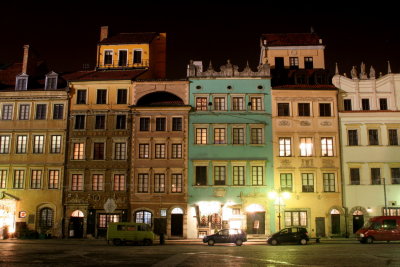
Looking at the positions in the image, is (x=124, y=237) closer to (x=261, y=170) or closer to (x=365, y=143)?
(x=261, y=170)

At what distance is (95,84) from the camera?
158 feet

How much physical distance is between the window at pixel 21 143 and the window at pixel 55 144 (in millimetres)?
2742

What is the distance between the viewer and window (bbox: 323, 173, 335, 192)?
45.2 meters

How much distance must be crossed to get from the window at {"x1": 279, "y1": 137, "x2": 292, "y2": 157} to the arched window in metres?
14.0

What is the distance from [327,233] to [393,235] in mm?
8376

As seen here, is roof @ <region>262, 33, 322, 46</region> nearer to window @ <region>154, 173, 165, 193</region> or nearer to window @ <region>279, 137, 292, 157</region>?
window @ <region>279, 137, 292, 157</region>

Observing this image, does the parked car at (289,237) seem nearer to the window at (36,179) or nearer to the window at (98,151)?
the window at (98,151)

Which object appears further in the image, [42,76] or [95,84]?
[42,76]

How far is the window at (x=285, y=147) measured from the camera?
45.9 m

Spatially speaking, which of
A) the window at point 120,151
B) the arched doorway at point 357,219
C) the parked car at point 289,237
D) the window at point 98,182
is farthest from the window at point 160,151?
the arched doorway at point 357,219

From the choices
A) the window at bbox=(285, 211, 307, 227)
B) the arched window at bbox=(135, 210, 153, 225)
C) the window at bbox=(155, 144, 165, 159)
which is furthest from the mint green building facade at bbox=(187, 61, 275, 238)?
the arched window at bbox=(135, 210, 153, 225)

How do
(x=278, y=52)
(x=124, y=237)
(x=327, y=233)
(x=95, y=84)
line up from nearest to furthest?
(x=124, y=237), (x=327, y=233), (x=95, y=84), (x=278, y=52)

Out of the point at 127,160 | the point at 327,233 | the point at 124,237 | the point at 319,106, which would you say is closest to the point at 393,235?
the point at 327,233

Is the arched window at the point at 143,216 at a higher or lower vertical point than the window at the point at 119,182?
lower
